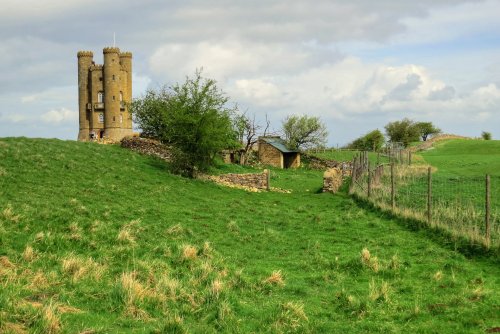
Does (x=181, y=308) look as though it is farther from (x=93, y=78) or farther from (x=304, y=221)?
(x=93, y=78)

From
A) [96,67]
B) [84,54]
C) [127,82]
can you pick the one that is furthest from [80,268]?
[84,54]

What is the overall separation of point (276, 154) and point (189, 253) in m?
42.9

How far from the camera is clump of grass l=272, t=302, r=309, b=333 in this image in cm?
914

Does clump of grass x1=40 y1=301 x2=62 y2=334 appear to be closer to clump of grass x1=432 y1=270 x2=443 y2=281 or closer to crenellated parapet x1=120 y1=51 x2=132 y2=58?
clump of grass x1=432 y1=270 x2=443 y2=281

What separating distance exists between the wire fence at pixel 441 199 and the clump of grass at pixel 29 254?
11.9 meters

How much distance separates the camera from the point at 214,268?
13008 mm

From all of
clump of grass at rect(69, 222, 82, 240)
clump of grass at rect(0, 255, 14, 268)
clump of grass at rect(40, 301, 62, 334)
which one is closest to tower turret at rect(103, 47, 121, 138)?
clump of grass at rect(69, 222, 82, 240)

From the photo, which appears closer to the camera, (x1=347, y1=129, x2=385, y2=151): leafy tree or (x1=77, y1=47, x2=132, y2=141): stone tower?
(x1=77, y1=47, x2=132, y2=141): stone tower

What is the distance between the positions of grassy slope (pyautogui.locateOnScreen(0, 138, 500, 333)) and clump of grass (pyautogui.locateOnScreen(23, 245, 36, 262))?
4cm

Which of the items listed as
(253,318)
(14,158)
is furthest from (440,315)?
(14,158)

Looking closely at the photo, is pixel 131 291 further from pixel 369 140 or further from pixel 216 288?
pixel 369 140

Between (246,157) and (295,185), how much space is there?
17024 millimetres

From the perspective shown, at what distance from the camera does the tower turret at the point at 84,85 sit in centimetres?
7212

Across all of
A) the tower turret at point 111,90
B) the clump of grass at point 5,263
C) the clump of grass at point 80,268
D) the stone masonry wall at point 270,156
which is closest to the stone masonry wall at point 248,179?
the stone masonry wall at point 270,156
